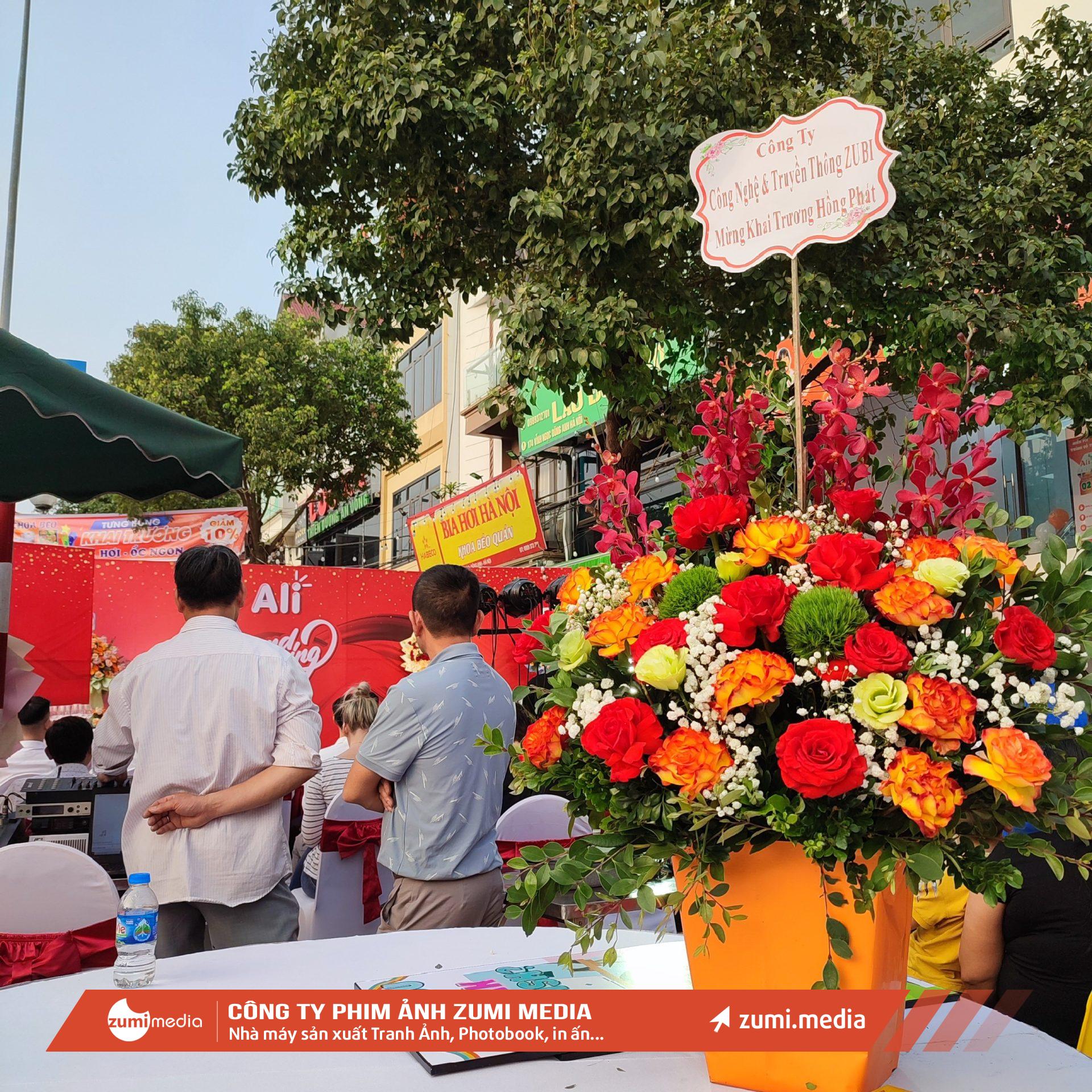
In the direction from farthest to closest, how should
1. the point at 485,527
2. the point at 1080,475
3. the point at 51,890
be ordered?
the point at 485,527, the point at 1080,475, the point at 51,890

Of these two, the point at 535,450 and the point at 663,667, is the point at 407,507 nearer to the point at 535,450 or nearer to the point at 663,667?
the point at 535,450

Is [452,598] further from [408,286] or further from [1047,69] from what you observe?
[1047,69]

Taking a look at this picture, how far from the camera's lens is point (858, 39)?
6.43 meters

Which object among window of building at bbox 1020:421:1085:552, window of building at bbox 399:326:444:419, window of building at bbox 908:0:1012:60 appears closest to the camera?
window of building at bbox 1020:421:1085:552

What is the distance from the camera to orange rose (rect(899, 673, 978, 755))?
104cm

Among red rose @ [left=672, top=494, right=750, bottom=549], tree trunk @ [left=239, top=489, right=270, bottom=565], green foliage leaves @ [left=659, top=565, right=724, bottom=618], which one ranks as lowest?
green foliage leaves @ [left=659, top=565, right=724, bottom=618]

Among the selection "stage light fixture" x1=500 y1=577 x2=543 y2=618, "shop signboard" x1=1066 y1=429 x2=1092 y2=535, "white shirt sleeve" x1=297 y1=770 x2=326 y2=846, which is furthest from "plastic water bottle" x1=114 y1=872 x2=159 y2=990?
"shop signboard" x1=1066 y1=429 x2=1092 y2=535

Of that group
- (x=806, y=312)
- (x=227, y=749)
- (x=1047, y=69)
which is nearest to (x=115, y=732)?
(x=227, y=749)

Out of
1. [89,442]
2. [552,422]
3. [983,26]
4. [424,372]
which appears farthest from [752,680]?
[424,372]

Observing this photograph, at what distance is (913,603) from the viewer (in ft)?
3.57

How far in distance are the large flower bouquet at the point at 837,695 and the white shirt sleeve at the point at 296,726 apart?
1.29m

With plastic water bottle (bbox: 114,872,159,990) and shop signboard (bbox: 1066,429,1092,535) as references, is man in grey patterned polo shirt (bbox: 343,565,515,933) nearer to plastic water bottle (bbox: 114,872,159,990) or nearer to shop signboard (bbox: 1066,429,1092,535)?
plastic water bottle (bbox: 114,872,159,990)

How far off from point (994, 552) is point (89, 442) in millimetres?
2825

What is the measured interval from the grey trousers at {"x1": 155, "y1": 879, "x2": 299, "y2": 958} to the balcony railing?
15469 millimetres
